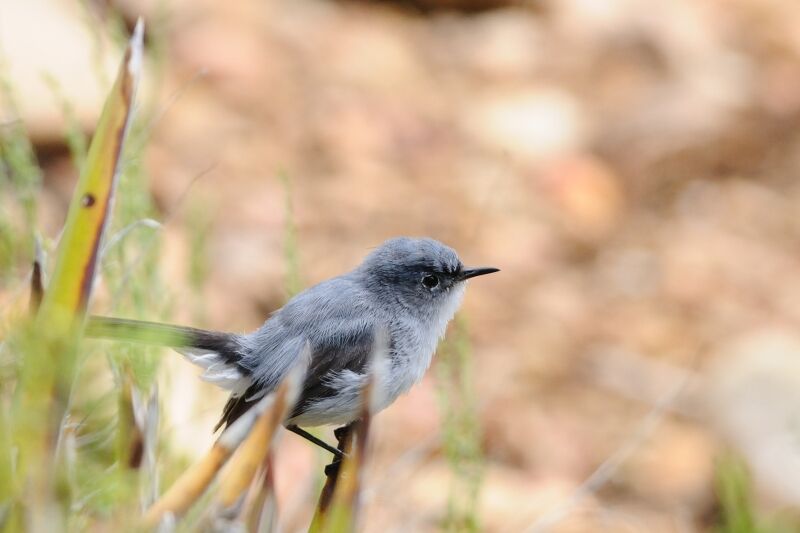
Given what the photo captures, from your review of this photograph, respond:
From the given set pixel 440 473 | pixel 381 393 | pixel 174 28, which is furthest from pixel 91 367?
pixel 174 28

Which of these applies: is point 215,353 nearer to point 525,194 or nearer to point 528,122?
point 525,194

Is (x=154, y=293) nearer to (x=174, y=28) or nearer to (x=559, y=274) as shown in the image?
(x=559, y=274)

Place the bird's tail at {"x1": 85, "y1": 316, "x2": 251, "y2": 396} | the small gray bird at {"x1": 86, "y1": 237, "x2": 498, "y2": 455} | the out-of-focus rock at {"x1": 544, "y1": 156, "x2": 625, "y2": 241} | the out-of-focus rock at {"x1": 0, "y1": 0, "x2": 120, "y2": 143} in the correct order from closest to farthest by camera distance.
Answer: the bird's tail at {"x1": 85, "y1": 316, "x2": 251, "y2": 396} → the small gray bird at {"x1": 86, "y1": 237, "x2": 498, "y2": 455} → the out-of-focus rock at {"x1": 0, "y1": 0, "x2": 120, "y2": 143} → the out-of-focus rock at {"x1": 544, "y1": 156, "x2": 625, "y2": 241}

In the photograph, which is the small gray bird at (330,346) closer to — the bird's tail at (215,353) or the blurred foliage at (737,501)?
the bird's tail at (215,353)

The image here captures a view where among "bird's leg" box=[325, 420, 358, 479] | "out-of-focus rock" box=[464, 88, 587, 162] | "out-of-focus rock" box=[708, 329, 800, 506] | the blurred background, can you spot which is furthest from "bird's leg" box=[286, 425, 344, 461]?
"out-of-focus rock" box=[464, 88, 587, 162]

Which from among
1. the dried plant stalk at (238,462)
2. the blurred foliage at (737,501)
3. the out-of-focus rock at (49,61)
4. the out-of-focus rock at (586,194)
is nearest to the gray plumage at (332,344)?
the dried plant stalk at (238,462)

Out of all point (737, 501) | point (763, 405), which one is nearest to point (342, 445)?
point (737, 501)

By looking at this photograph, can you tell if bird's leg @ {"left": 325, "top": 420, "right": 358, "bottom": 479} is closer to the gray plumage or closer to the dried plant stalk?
the gray plumage
